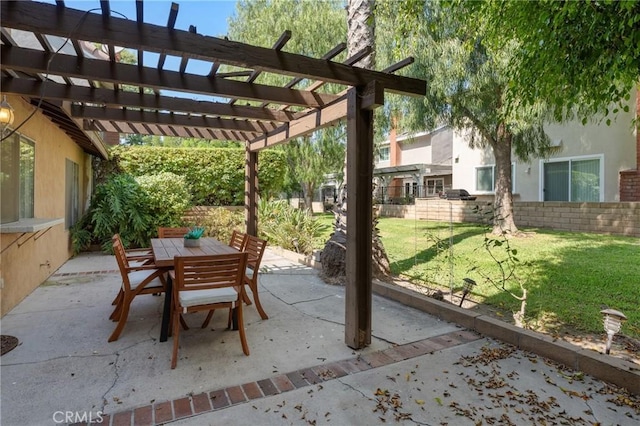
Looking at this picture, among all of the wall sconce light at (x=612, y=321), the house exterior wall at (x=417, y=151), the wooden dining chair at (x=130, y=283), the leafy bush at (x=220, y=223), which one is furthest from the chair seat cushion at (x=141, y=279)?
the house exterior wall at (x=417, y=151)

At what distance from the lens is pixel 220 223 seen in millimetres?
9820

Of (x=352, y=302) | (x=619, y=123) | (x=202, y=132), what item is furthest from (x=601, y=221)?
(x=202, y=132)

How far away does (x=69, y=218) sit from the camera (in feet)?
25.3

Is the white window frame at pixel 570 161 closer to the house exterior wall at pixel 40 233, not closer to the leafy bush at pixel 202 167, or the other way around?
the leafy bush at pixel 202 167

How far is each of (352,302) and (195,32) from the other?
2591 mm

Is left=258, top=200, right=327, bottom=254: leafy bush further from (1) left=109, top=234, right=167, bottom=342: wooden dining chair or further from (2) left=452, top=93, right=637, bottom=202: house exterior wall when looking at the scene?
(2) left=452, top=93, right=637, bottom=202: house exterior wall

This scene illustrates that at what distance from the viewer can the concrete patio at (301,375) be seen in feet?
7.71

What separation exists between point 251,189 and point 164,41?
5.00 meters

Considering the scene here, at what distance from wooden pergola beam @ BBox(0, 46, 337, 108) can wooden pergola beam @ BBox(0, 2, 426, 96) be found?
814 mm

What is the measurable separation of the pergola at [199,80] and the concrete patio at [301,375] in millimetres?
591

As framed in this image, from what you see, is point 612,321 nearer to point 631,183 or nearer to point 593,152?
point 631,183

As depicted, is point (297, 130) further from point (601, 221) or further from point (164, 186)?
point (601, 221)

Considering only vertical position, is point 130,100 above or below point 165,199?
above

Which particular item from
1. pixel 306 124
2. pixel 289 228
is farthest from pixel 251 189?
pixel 306 124
